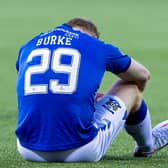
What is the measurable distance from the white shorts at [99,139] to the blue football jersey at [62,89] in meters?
0.04

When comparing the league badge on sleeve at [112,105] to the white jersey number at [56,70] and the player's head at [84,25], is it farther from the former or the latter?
the player's head at [84,25]

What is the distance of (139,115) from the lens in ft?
20.6

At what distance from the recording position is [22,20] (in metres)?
22.2

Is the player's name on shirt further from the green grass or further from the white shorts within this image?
the green grass

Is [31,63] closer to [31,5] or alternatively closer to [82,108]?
[82,108]

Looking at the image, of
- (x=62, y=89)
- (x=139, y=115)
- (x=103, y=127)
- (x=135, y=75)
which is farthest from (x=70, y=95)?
(x=139, y=115)

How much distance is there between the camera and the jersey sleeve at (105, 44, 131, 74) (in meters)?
5.91

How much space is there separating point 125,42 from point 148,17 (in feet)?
19.8

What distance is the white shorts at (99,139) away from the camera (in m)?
5.82

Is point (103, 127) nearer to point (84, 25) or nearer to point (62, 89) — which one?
point (62, 89)

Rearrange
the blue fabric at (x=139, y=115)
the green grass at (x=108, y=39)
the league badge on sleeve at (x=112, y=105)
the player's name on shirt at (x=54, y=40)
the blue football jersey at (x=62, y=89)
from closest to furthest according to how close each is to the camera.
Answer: the blue football jersey at (x=62, y=89) < the player's name on shirt at (x=54, y=40) < the league badge on sleeve at (x=112, y=105) < the blue fabric at (x=139, y=115) < the green grass at (x=108, y=39)

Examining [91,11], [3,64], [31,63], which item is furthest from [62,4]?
[31,63]

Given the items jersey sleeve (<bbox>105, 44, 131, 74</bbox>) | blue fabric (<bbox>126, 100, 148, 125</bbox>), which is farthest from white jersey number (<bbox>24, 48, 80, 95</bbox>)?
blue fabric (<bbox>126, 100, 148, 125</bbox>)

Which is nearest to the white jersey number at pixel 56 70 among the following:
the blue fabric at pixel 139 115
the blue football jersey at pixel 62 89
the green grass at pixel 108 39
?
the blue football jersey at pixel 62 89
